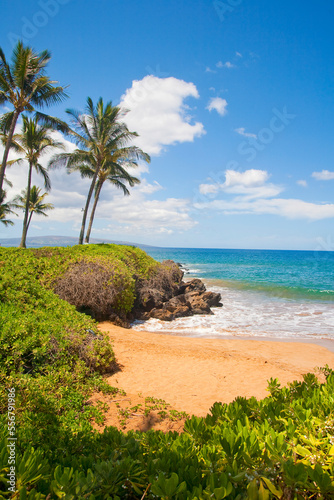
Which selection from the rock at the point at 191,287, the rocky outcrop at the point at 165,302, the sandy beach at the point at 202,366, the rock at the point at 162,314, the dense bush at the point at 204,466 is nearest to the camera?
the dense bush at the point at 204,466

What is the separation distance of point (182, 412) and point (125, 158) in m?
20.8

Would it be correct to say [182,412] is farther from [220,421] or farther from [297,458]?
[297,458]

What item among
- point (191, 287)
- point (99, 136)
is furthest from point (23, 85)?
point (191, 287)

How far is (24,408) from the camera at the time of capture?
12.1 feet

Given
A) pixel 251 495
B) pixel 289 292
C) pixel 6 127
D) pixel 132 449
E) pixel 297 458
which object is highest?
pixel 6 127

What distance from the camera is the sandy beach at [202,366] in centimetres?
558

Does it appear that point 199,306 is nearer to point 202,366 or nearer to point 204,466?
point 202,366

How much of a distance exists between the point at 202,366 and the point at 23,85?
16.6m

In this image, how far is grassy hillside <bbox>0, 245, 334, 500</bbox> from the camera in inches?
55.4

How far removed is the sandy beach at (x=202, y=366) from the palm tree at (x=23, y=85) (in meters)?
13.0

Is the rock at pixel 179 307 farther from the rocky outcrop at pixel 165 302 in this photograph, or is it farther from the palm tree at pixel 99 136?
the palm tree at pixel 99 136

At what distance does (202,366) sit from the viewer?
23.4ft

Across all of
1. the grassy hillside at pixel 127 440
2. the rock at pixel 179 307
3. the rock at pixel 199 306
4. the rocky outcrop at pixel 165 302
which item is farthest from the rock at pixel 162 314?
the grassy hillside at pixel 127 440

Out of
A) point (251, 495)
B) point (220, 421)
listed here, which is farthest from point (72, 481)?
point (220, 421)
